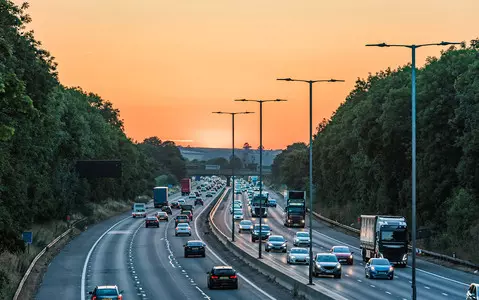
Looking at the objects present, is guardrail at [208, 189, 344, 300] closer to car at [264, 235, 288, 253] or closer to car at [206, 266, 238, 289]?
car at [206, 266, 238, 289]

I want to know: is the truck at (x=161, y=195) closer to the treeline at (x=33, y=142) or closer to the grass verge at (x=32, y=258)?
the treeline at (x=33, y=142)

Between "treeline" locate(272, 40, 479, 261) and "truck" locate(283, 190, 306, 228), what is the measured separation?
7383mm

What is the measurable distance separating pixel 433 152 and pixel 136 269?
124 ft

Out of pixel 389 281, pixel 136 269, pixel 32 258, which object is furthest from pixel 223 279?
pixel 32 258

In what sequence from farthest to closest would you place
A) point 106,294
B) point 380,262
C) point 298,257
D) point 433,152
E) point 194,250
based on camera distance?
point 433,152 → point 194,250 → point 298,257 → point 380,262 → point 106,294

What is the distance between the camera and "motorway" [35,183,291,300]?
56.0 meters

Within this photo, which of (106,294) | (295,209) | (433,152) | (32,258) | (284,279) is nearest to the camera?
(106,294)

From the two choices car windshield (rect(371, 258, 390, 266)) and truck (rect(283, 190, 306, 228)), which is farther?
truck (rect(283, 190, 306, 228))

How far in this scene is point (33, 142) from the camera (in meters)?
72.6

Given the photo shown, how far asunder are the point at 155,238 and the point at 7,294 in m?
61.0

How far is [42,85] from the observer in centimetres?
6962

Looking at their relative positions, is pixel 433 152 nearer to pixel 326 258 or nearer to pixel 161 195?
pixel 326 258

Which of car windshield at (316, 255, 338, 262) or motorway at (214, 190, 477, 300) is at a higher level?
car windshield at (316, 255, 338, 262)

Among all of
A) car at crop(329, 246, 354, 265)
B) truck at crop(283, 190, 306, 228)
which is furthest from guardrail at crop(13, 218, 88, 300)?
truck at crop(283, 190, 306, 228)
